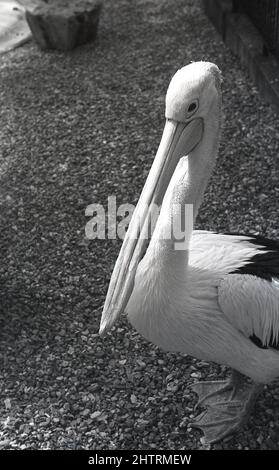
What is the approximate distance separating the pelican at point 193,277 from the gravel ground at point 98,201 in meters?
0.40

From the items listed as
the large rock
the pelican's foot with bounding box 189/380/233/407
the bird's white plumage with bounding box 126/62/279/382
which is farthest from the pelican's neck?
the large rock

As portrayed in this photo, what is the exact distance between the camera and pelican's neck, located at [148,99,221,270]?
2174 millimetres

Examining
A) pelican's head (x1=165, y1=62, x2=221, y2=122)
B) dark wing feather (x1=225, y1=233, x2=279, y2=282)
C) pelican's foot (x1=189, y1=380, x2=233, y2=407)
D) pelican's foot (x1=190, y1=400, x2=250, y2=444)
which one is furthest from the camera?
pelican's foot (x1=189, y1=380, x2=233, y2=407)

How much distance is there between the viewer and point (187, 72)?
6.61ft

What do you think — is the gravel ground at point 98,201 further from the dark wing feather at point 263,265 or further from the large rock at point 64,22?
the dark wing feather at point 263,265

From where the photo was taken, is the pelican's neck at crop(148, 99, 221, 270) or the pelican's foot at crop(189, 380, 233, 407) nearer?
the pelican's neck at crop(148, 99, 221, 270)

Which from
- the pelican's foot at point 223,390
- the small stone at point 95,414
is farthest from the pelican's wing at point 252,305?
the small stone at point 95,414

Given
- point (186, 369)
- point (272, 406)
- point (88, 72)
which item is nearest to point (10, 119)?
point (88, 72)

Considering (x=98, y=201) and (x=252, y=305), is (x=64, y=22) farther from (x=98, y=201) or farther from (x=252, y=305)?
(x=252, y=305)

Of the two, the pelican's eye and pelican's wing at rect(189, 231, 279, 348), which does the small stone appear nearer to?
pelican's wing at rect(189, 231, 279, 348)

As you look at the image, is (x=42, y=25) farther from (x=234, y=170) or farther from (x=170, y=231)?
(x=170, y=231)

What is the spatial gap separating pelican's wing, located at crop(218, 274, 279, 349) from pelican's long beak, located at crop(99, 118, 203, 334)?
0.36m

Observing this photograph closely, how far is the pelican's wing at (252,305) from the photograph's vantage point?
7.27 ft

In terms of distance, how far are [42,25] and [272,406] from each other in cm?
384
